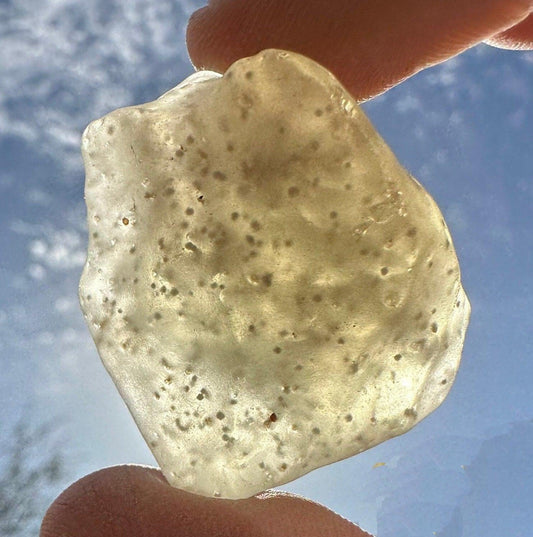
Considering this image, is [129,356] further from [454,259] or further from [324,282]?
[454,259]

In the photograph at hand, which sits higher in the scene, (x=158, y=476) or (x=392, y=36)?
(x=392, y=36)

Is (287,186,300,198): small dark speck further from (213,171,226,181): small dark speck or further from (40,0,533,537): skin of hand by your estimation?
(40,0,533,537): skin of hand

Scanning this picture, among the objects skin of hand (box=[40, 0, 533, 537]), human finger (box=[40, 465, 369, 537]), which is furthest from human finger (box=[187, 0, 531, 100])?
human finger (box=[40, 465, 369, 537])

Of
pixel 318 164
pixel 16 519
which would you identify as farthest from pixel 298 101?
pixel 16 519

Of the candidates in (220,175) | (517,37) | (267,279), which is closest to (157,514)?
(267,279)

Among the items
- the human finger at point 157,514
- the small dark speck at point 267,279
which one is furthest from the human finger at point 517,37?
the human finger at point 157,514
